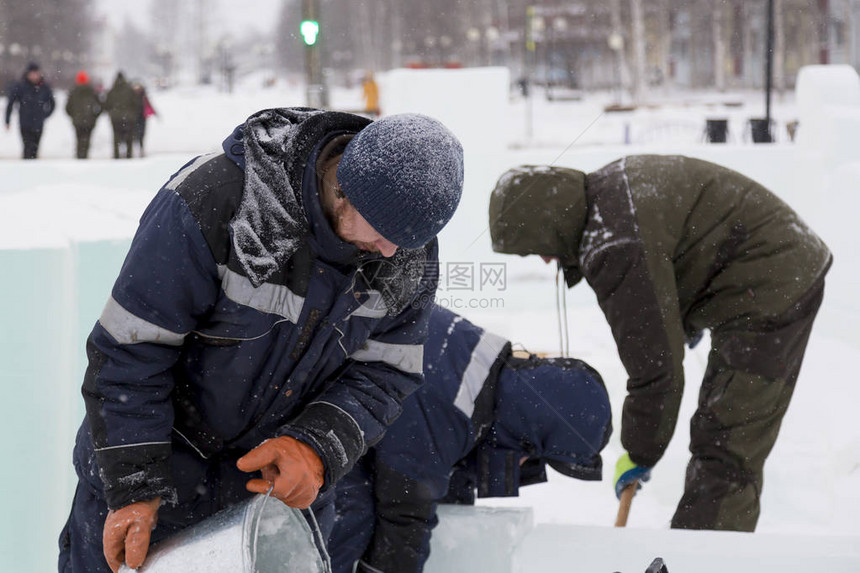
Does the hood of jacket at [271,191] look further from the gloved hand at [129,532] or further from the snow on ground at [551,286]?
the snow on ground at [551,286]

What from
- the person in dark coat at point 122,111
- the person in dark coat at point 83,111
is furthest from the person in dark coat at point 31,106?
the person in dark coat at point 122,111

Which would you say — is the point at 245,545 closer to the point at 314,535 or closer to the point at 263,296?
the point at 314,535

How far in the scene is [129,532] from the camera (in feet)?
4.08

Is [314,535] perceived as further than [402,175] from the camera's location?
Yes

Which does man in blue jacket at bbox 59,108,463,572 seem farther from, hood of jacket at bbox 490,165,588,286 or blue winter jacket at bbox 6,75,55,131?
blue winter jacket at bbox 6,75,55,131

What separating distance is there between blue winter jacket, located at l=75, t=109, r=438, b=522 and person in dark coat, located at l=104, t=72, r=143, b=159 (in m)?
6.39

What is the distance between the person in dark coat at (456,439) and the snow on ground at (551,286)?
0.25 meters

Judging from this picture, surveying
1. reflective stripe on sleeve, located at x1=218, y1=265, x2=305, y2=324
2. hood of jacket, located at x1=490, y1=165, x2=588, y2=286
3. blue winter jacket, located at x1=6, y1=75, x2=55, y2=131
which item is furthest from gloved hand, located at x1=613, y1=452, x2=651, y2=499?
blue winter jacket, located at x1=6, y1=75, x2=55, y2=131

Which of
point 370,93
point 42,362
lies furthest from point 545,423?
point 370,93

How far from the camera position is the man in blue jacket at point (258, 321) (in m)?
1.17

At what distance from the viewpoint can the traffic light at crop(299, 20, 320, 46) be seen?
6.76 ft

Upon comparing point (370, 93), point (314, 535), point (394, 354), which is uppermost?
point (370, 93)

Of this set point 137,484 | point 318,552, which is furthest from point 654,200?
point 137,484

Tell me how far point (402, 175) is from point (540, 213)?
95cm
